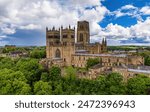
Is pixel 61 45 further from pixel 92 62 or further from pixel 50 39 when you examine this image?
pixel 92 62

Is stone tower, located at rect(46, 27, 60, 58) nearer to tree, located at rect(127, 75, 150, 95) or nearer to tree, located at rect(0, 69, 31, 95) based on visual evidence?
tree, located at rect(0, 69, 31, 95)

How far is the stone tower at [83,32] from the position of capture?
45.0m

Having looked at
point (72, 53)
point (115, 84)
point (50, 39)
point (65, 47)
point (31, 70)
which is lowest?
point (115, 84)

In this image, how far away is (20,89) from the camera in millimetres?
20047

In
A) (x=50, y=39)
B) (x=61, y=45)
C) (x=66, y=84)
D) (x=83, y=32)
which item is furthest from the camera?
(x=83, y=32)

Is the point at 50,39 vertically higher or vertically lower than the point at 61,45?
higher

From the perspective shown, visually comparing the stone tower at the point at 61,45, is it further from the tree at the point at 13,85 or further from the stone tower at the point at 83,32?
the tree at the point at 13,85

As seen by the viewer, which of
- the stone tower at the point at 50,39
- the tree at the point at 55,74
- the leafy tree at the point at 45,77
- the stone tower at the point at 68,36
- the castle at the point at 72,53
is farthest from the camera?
the stone tower at the point at 50,39

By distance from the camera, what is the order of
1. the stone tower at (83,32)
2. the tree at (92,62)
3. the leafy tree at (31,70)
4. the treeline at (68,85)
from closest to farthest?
1. the treeline at (68,85)
2. the leafy tree at (31,70)
3. the tree at (92,62)
4. the stone tower at (83,32)

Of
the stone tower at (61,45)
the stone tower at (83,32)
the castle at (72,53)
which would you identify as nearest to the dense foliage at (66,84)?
the castle at (72,53)

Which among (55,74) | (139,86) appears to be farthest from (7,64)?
(139,86)

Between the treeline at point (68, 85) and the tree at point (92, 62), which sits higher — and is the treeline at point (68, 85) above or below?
below

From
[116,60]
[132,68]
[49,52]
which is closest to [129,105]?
[132,68]

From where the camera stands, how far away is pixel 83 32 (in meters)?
45.2
